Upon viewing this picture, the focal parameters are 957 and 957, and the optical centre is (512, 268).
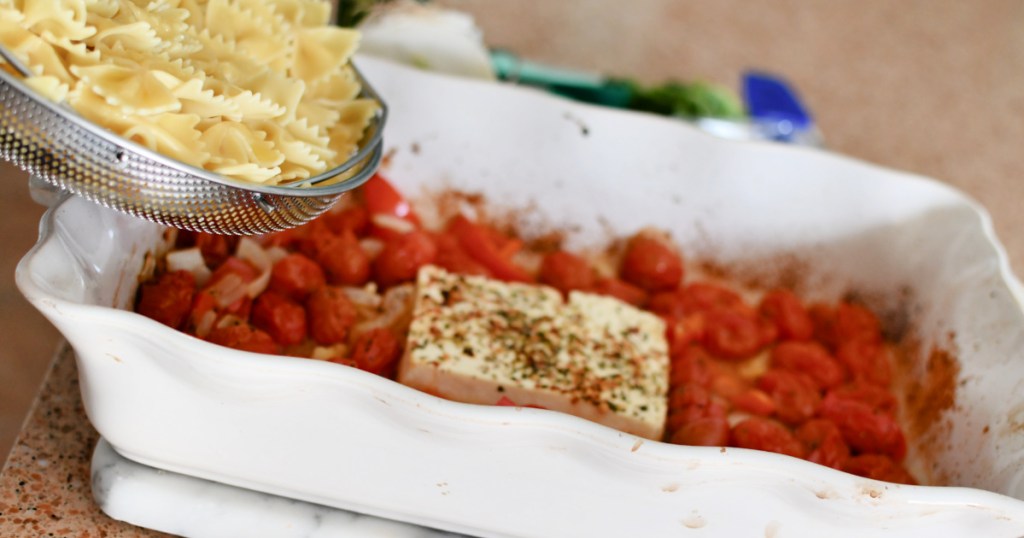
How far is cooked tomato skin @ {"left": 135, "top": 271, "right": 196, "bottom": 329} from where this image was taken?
1.00 metres

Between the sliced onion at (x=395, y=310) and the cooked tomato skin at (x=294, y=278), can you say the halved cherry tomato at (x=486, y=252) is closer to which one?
the sliced onion at (x=395, y=310)

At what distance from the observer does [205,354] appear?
75 cm

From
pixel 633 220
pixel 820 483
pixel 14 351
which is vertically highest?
pixel 820 483

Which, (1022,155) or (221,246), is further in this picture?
(1022,155)

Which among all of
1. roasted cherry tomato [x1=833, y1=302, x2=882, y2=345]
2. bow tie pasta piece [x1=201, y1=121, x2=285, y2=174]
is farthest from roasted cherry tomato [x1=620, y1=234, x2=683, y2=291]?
bow tie pasta piece [x1=201, y1=121, x2=285, y2=174]

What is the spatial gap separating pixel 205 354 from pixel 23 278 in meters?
0.16

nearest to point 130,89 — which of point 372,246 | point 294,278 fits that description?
point 294,278

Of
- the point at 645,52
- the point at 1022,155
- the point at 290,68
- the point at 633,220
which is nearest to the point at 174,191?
the point at 290,68

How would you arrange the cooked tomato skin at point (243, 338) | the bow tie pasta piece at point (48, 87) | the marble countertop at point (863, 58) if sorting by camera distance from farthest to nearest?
the marble countertop at point (863, 58), the cooked tomato skin at point (243, 338), the bow tie pasta piece at point (48, 87)

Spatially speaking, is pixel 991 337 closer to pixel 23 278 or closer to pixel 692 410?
pixel 692 410

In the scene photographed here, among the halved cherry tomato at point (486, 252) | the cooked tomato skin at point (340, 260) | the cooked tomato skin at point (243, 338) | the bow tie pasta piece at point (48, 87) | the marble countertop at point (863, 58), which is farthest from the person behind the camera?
the marble countertop at point (863, 58)

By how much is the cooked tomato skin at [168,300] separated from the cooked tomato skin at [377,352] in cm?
19

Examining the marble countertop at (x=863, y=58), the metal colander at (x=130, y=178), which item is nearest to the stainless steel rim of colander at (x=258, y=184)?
the metal colander at (x=130, y=178)

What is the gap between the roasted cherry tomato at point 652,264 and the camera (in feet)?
4.31
